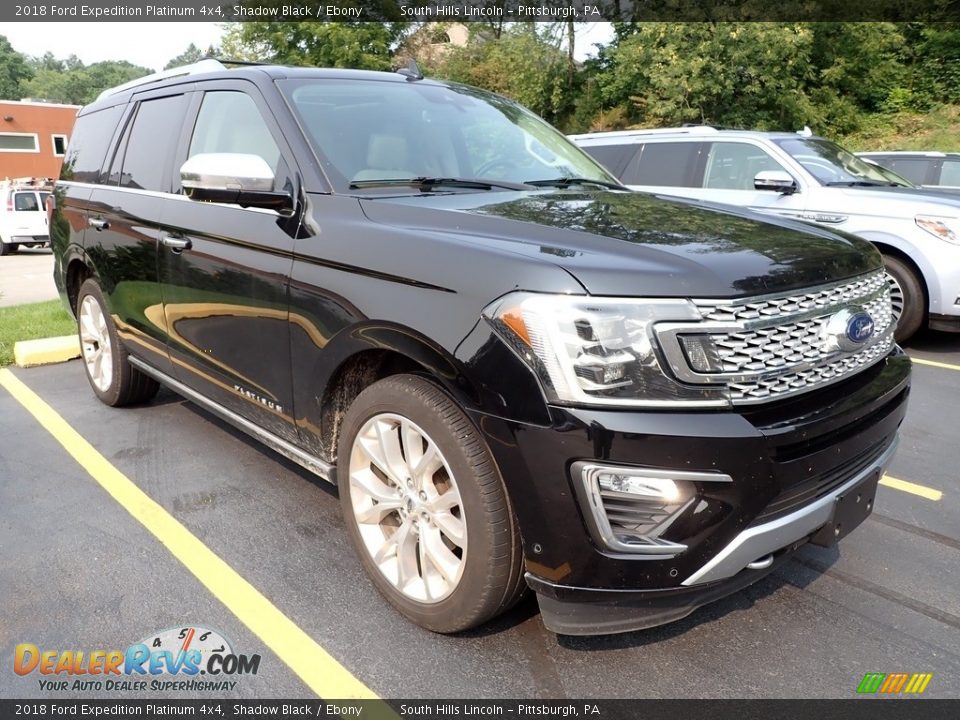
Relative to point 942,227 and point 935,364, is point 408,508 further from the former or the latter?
point 942,227

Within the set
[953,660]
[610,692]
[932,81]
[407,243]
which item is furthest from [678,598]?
[932,81]

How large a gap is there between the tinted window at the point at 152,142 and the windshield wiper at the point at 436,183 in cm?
142

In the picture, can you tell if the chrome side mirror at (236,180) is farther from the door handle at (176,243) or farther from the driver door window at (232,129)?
the door handle at (176,243)

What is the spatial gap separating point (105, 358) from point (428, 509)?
11.0 feet

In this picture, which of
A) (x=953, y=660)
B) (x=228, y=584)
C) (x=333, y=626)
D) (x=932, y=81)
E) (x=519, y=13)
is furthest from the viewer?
(x=519, y=13)

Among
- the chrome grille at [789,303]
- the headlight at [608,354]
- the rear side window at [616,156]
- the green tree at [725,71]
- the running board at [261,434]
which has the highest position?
the green tree at [725,71]

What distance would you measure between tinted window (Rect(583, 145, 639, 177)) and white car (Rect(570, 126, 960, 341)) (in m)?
0.01

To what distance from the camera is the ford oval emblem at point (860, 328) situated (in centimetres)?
232

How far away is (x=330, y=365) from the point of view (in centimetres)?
261

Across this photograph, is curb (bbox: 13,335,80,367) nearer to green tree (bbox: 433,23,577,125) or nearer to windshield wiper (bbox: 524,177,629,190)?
windshield wiper (bbox: 524,177,629,190)

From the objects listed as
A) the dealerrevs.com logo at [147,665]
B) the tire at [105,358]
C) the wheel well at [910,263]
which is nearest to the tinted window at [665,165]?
the wheel well at [910,263]

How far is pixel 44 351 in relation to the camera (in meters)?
6.13

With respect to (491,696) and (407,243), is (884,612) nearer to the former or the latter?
(491,696)

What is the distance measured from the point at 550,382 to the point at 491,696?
102 centimetres
